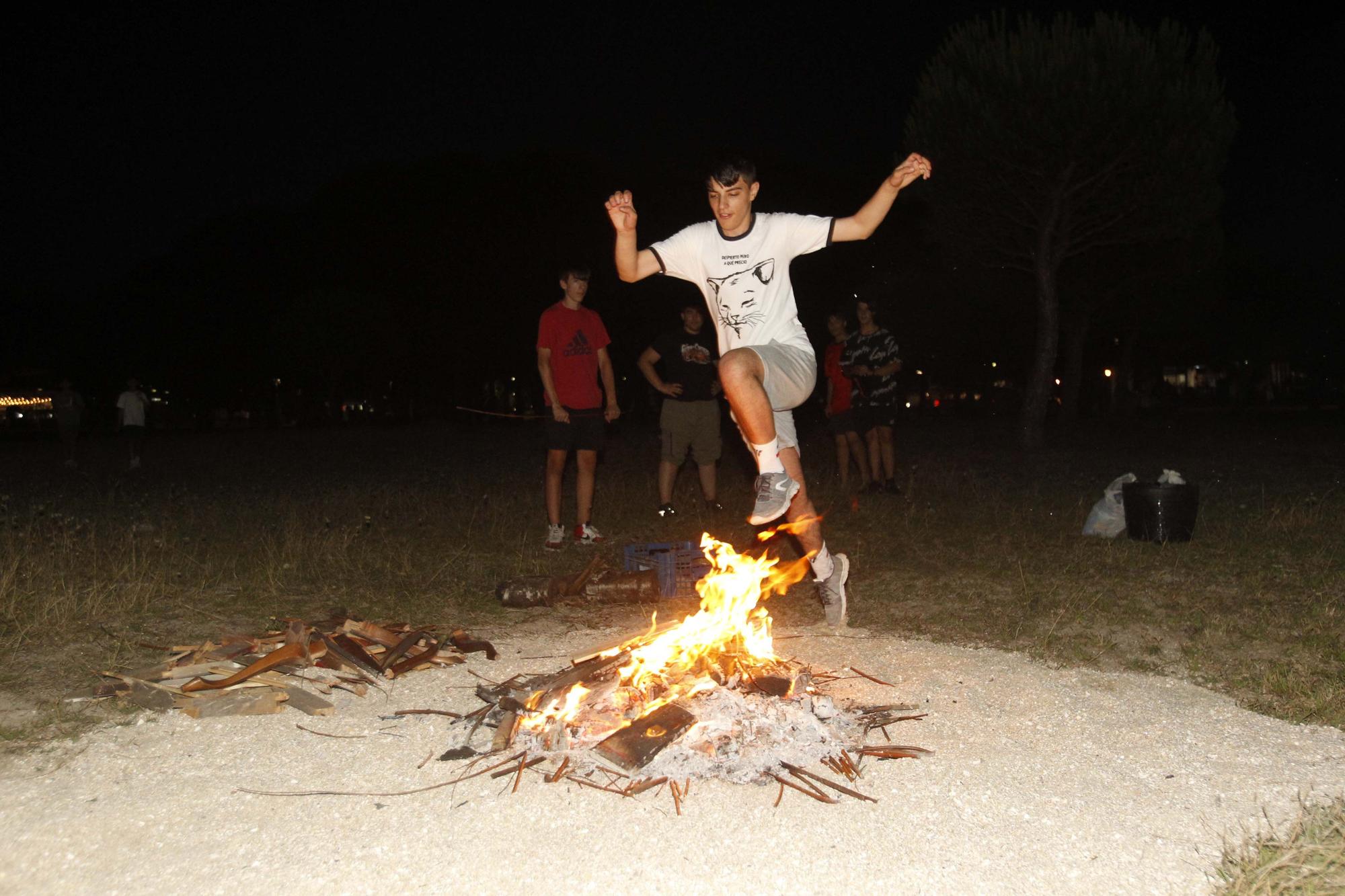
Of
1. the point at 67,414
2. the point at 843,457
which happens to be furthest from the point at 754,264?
the point at 67,414

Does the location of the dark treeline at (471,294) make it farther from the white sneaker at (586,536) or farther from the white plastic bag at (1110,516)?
the white sneaker at (586,536)

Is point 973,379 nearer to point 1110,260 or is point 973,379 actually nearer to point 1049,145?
point 1110,260

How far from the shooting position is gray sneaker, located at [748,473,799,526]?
4309 millimetres

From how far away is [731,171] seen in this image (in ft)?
14.9

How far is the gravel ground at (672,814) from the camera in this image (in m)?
2.46

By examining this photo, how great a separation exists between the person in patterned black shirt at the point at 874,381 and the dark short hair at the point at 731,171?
5514 millimetres

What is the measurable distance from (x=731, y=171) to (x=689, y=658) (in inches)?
87.0

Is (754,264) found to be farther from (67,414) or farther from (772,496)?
(67,414)

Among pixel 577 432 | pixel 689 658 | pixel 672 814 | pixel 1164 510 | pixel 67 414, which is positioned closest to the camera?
pixel 672 814

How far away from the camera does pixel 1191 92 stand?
16.9 metres

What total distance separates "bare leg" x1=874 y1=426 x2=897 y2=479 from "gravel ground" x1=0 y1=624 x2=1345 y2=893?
256 inches

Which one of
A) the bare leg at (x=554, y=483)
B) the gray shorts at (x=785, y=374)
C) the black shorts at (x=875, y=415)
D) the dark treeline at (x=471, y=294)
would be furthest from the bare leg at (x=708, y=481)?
the dark treeline at (x=471, y=294)

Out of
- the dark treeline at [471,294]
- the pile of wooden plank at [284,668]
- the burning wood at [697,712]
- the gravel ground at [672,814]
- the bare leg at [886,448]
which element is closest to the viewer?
the gravel ground at [672,814]

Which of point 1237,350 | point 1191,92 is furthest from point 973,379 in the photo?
point 1191,92
